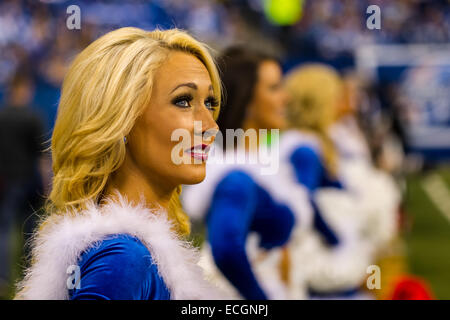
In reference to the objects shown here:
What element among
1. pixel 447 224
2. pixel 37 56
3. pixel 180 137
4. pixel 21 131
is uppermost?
pixel 37 56

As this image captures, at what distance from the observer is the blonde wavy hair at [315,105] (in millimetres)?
3939

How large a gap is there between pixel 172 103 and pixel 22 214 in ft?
18.2

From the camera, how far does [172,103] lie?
1300 mm

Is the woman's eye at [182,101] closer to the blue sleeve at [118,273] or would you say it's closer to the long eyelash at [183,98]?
the long eyelash at [183,98]

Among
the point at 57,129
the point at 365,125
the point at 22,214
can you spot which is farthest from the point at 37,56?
the point at 57,129

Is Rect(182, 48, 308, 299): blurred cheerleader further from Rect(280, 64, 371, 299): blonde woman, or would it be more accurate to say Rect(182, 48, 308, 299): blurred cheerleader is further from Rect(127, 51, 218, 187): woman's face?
Rect(127, 51, 218, 187): woman's face

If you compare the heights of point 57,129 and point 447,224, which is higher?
point 57,129

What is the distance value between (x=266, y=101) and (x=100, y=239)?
159 cm

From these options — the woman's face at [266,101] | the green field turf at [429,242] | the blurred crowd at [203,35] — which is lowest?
the green field turf at [429,242]

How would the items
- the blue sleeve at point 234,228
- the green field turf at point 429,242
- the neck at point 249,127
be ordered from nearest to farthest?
1. the blue sleeve at point 234,228
2. the neck at point 249,127
3. the green field turf at point 429,242

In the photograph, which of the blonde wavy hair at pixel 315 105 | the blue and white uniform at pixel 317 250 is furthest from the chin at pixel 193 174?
the blonde wavy hair at pixel 315 105

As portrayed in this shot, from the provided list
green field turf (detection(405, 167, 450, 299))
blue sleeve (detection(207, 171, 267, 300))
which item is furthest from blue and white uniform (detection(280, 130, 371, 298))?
green field turf (detection(405, 167, 450, 299))

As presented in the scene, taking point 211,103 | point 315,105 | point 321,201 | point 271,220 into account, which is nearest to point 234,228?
point 271,220

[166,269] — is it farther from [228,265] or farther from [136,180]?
[228,265]
